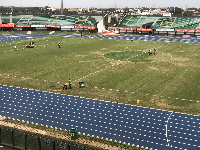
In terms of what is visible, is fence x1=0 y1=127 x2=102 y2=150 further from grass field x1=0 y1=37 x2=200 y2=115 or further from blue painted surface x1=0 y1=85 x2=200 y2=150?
grass field x1=0 y1=37 x2=200 y2=115

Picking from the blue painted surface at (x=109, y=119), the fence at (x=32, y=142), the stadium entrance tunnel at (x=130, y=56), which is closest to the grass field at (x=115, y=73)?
the stadium entrance tunnel at (x=130, y=56)

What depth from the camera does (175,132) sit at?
78.4ft

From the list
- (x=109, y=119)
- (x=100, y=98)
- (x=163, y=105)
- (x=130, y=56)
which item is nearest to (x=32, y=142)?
(x=109, y=119)

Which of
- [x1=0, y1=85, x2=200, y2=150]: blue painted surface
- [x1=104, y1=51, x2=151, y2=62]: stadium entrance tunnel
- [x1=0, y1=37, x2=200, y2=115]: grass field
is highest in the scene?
[x1=104, y1=51, x2=151, y2=62]: stadium entrance tunnel

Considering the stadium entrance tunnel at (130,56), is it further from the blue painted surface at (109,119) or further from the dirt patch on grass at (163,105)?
the blue painted surface at (109,119)

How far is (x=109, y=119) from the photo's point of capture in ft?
87.6

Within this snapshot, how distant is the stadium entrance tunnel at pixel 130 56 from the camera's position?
2244 inches

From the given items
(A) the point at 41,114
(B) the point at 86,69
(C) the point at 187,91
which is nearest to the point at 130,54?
(B) the point at 86,69

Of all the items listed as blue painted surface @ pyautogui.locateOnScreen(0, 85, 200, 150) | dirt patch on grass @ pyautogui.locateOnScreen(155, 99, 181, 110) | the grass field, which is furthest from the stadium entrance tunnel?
blue painted surface @ pyautogui.locateOnScreen(0, 85, 200, 150)

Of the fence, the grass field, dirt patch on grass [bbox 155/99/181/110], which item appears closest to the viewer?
the fence

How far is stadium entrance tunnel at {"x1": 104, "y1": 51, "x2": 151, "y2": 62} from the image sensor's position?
5701cm

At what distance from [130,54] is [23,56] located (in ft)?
79.7

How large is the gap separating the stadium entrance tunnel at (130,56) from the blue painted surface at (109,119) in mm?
26648

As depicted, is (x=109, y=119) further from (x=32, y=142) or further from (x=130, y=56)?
(x=130, y=56)
